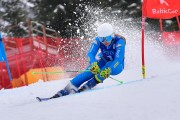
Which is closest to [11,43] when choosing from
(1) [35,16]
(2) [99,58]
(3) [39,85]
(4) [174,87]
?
(3) [39,85]

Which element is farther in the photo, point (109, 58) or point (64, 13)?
point (64, 13)

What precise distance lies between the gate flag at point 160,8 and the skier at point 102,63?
64.8 inches

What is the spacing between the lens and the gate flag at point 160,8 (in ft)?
27.8

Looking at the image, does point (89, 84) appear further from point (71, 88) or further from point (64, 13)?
point (64, 13)

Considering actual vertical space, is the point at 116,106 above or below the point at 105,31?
below

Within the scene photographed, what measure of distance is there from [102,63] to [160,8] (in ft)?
6.76

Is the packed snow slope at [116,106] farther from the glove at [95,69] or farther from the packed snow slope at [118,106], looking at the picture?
the glove at [95,69]

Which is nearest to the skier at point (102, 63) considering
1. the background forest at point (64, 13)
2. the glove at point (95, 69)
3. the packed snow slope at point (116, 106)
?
the glove at point (95, 69)

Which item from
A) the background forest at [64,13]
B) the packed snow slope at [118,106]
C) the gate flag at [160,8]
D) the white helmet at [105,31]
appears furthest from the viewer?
the background forest at [64,13]

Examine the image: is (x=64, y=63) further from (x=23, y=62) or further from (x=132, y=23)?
(x=132, y=23)

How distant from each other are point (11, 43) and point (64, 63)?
179cm

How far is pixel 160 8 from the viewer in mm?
8617

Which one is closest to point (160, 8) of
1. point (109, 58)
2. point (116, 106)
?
point (109, 58)

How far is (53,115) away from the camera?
4.02 m
